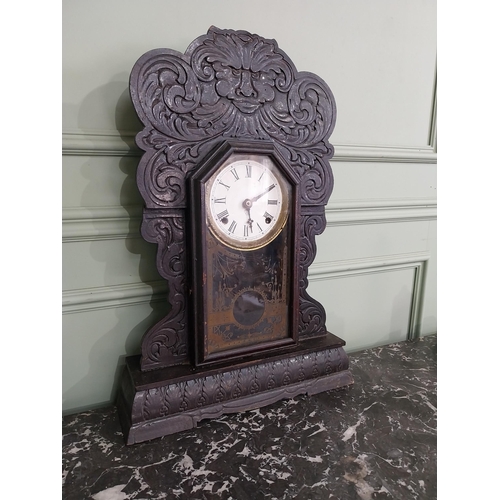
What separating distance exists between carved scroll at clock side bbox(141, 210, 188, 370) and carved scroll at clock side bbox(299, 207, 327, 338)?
30cm

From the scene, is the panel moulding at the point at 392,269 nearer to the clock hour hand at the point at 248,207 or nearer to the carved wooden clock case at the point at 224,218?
the carved wooden clock case at the point at 224,218

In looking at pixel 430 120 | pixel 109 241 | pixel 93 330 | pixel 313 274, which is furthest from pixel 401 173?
pixel 93 330

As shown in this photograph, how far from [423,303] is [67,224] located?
3.94 ft

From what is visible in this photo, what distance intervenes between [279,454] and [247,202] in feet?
1.70

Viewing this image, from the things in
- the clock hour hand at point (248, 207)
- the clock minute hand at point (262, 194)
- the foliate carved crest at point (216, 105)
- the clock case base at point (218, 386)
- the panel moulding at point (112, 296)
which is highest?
the foliate carved crest at point (216, 105)

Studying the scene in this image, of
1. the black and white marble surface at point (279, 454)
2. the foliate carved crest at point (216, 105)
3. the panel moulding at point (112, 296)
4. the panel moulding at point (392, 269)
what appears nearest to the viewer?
the black and white marble surface at point (279, 454)

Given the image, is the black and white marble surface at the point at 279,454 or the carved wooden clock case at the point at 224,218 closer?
the black and white marble surface at the point at 279,454

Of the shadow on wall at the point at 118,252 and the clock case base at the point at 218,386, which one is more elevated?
the shadow on wall at the point at 118,252

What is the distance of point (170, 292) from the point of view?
2.63 ft

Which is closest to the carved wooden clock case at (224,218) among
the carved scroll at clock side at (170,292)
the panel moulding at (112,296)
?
the carved scroll at clock side at (170,292)

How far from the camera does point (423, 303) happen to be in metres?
1.35

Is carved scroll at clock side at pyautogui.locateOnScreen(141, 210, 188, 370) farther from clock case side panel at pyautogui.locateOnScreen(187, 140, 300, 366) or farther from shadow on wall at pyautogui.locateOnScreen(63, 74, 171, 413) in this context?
shadow on wall at pyautogui.locateOnScreen(63, 74, 171, 413)

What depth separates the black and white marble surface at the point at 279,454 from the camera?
64cm

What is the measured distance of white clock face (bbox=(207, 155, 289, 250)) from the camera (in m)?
0.79
